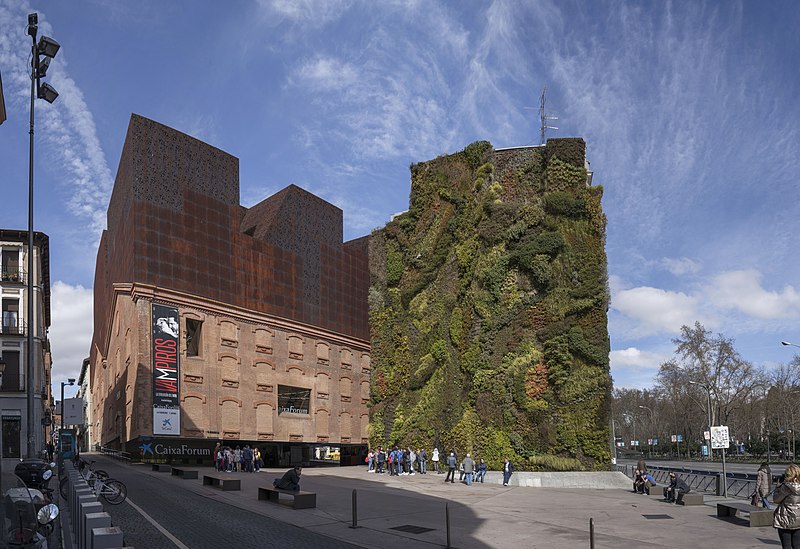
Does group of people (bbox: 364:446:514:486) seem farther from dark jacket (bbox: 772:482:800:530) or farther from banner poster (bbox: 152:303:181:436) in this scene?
dark jacket (bbox: 772:482:800:530)

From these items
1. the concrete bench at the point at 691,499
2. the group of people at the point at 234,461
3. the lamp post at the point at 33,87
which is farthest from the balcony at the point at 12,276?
the concrete bench at the point at 691,499

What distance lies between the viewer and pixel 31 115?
22562 millimetres

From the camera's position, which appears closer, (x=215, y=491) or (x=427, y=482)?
(x=215, y=491)

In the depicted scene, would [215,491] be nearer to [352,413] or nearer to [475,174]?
[475,174]

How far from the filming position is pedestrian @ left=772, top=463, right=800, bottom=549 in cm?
1010

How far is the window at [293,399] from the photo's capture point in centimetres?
5738

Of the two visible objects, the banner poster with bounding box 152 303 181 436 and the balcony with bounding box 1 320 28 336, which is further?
the balcony with bounding box 1 320 28 336

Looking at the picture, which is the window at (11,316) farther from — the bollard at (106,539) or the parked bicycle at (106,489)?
the bollard at (106,539)

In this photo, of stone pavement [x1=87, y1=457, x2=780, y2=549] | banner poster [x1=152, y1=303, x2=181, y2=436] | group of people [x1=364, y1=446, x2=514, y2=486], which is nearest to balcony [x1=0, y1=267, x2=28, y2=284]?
banner poster [x1=152, y1=303, x2=181, y2=436]

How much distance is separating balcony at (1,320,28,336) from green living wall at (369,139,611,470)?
91.5 feet

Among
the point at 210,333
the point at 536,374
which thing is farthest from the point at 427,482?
the point at 210,333

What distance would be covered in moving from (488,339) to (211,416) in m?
21.1

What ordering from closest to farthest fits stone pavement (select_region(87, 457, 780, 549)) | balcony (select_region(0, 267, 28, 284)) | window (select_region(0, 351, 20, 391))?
1. stone pavement (select_region(87, 457, 780, 549))
2. window (select_region(0, 351, 20, 391))
3. balcony (select_region(0, 267, 28, 284))

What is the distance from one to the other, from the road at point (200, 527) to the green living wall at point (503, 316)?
2281 cm
